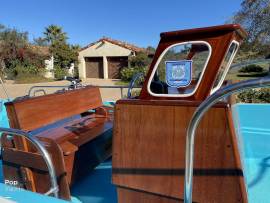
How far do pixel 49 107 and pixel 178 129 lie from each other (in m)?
1.69

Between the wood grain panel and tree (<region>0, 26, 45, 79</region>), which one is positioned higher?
tree (<region>0, 26, 45, 79</region>)

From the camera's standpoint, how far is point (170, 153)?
1.60 meters

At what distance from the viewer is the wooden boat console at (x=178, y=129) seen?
4.85ft

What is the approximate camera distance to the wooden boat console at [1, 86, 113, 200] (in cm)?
219

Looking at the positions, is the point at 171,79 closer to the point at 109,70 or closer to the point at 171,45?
the point at 171,45

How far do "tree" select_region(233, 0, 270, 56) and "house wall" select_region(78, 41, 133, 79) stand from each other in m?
11.6

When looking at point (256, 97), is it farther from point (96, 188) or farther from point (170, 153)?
point (170, 153)

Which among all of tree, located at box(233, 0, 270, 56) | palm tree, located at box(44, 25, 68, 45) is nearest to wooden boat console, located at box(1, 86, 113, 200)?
tree, located at box(233, 0, 270, 56)

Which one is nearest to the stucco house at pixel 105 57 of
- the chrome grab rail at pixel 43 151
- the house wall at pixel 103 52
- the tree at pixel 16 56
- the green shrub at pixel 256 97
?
the house wall at pixel 103 52

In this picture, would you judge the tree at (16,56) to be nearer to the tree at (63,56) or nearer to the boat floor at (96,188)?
the tree at (63,56)

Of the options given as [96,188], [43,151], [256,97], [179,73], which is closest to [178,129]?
[179,73]

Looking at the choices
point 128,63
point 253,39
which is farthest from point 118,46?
point 253,39

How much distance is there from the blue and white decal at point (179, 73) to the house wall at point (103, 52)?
817 inches

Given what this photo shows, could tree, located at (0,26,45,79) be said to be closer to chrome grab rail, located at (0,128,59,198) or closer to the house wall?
the house wall
